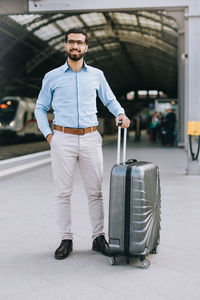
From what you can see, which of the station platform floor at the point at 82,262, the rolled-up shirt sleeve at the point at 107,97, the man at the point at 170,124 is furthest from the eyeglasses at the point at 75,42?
the man at the point at 170,124

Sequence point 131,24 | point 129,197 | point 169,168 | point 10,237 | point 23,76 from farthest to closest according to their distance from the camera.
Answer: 1. point 23,76
2. point 131,24
3. point 169,168
4. point 10,237
5. point 129,197

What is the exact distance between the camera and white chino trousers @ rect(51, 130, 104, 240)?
142 inches

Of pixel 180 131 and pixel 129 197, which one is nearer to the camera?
pixel 129 197

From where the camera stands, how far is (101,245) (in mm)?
3684

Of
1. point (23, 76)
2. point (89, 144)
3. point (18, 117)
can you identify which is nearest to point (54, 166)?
point (89, 144)

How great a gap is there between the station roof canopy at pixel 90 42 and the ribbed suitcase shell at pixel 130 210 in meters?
19.3

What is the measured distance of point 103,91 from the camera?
3.75 meters

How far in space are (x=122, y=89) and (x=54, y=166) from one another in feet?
216

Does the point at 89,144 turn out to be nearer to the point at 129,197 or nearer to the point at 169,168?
the point at 129,197

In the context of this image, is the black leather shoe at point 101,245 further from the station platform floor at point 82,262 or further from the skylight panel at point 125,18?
the skylight panel at point 125,18

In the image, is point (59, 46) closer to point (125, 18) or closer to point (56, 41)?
point (56, 41)

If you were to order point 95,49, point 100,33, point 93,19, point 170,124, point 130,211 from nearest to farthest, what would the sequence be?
point 130,211 < point 170,124 < point 93,19 < point 100,33 < point 95,49

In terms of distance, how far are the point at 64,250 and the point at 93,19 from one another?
1057 inches

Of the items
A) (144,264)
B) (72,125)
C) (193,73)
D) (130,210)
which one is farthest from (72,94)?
(193,73)
